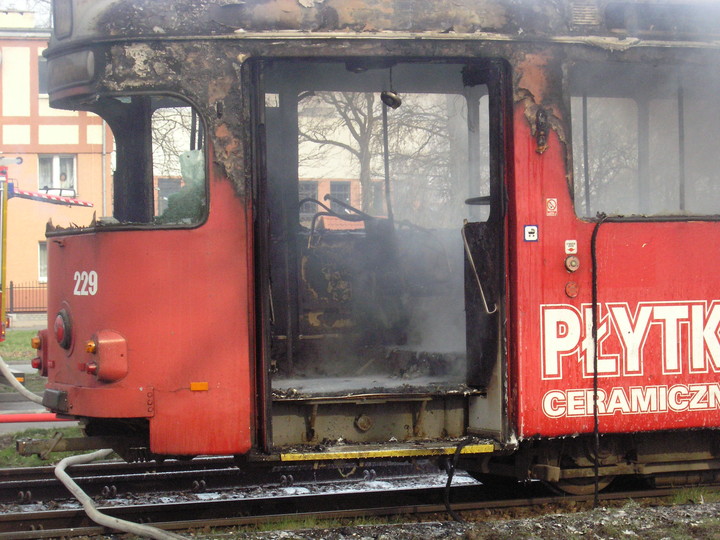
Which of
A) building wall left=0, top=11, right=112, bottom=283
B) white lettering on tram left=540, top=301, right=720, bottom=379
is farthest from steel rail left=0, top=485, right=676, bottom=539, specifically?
building wall left=0, top=11, right=112, bottom=283

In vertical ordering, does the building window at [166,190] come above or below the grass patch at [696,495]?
above

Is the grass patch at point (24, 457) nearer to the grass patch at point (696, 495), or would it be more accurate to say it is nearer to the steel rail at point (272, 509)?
the steel rail at point (272, 509)

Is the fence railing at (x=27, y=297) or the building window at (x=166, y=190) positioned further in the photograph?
the fence railing at (x=27, y=297)

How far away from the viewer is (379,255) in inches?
248

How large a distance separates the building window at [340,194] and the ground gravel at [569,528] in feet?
7.19

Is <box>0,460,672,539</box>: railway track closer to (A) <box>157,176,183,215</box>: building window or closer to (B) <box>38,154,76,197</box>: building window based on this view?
(A) <box>157,176,183,215</box>: building window

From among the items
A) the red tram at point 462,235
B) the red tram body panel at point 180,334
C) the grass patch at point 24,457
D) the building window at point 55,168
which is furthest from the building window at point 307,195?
the building window at point 55,168

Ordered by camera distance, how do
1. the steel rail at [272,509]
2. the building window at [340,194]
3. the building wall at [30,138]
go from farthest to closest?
the building wall at [30,138]
the building window at [340,194]
the steel rail at [272,509]

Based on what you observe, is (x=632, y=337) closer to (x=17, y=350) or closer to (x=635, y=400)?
(x=635, y=400)

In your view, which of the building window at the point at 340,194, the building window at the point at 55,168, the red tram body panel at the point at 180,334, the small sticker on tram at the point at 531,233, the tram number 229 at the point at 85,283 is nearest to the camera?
the red tram body panel at the point at 180,334

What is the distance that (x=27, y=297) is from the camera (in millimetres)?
25875

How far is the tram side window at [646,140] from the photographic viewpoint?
5.21m

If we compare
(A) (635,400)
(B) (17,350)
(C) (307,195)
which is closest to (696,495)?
(A) (635,400)

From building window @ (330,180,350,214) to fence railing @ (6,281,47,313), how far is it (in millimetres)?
21414
